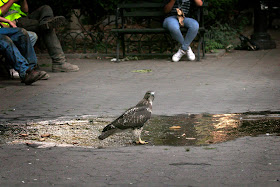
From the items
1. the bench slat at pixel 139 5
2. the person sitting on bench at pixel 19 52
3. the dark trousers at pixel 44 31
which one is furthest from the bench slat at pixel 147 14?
the person sitting on bench at pixel 19 52

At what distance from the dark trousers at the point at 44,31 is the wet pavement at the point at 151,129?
1.54 ft

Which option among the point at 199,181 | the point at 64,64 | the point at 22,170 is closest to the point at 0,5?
the point at 64,64

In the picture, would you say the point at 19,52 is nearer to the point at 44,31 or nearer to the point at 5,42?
the point at 5,42

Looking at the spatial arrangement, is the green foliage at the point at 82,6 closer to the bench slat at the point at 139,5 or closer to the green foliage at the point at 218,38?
the bench slat at the point at 139,5

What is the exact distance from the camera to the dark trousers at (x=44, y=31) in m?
10.6

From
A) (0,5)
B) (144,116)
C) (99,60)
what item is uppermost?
(0,5)

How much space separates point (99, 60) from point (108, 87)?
13.8ft

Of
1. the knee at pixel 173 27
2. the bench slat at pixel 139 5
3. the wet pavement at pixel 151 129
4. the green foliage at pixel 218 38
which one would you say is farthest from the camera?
the green foliage at pixel 218 38

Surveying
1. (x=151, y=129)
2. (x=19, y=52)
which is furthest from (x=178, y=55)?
(x=151, y=129)

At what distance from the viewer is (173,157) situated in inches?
196

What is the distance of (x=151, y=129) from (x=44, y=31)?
5.20 metres

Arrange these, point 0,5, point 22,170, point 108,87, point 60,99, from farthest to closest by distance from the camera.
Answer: point 0,5, point 108,87, point 60,99, point 22,170

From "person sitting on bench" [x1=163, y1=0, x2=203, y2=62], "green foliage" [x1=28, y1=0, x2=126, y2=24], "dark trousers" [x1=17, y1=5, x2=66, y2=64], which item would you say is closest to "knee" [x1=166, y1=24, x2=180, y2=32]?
"person sitting on bench" [x1=163, y1=0, x2=203, y2=62]

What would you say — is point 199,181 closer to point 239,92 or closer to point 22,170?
point 22,170
